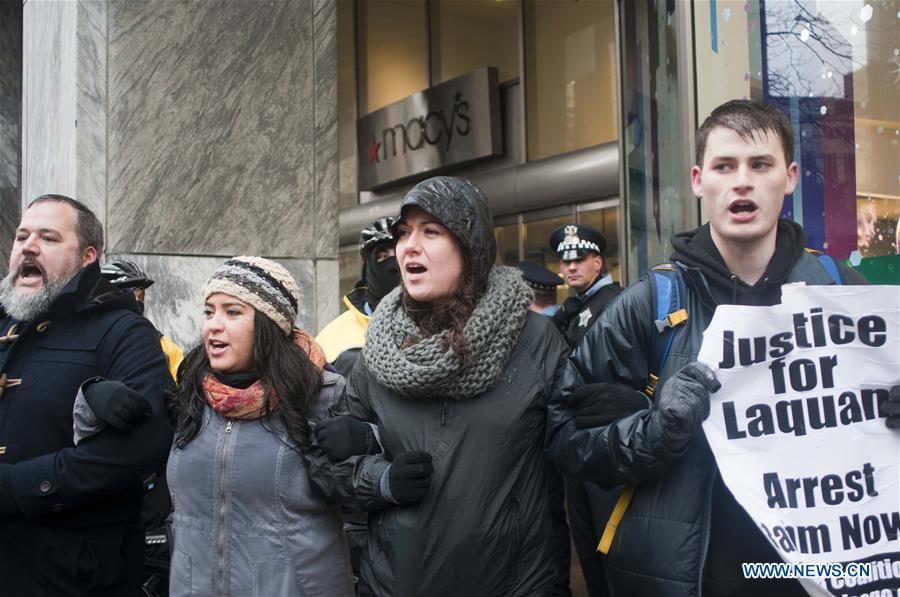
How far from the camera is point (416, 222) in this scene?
9.80 ft

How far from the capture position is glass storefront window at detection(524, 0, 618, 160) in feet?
33.7

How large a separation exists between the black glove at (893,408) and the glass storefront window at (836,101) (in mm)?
1948

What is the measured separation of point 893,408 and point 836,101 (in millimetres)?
2486

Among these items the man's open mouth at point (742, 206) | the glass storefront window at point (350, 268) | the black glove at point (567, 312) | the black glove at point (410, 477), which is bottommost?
the black glove at point (410, 477)

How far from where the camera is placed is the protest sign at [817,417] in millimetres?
2455

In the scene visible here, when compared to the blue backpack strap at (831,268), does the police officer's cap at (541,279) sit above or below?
above

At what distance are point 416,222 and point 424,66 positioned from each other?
10.8 meters

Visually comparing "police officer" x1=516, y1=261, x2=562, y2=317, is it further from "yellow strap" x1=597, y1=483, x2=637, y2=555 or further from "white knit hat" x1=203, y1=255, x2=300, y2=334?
"yellow strap" x1=597, y1=483, x2=637, y2=555

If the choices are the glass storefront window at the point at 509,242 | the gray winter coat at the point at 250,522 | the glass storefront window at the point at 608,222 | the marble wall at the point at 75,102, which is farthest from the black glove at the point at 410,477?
the glass storefront window at the point at 509,242

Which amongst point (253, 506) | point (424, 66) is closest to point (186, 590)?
point (253, 506)

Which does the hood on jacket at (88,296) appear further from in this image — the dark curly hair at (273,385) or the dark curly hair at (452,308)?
the dark curly hair at (452,308)

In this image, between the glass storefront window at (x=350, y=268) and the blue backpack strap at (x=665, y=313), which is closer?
the blue backpack strap at (x=665, y=313)

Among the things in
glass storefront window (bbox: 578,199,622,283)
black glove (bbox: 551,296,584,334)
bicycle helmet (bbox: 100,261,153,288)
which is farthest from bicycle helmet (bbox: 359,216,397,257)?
glass storefront window (bbox: 578,199,622,283)

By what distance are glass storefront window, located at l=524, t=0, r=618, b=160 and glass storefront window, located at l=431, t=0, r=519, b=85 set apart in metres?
0.33
